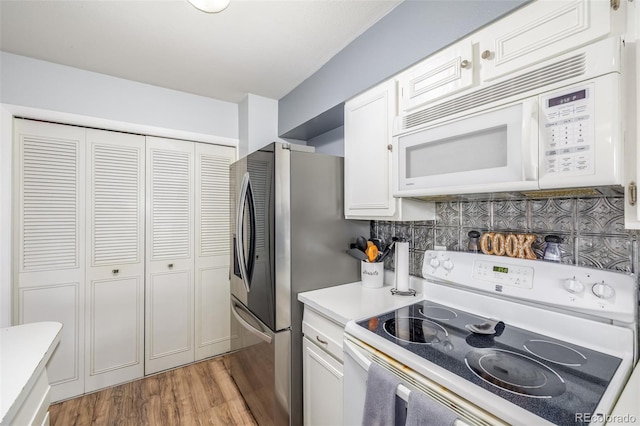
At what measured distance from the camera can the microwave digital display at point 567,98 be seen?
0.82 meters

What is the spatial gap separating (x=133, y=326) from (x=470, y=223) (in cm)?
263

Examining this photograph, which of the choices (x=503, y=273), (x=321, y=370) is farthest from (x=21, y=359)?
(x=503, y=273)

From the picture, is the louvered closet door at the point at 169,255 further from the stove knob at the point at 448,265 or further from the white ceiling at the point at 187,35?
the stove knob at the point at 448,265

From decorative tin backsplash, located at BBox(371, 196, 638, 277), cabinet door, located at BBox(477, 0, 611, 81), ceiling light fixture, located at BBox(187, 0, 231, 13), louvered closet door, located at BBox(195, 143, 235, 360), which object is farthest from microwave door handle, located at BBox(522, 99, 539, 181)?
louvered closet door, located at BBox(195, 143, 235, 360)

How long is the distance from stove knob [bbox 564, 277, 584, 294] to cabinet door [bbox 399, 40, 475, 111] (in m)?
0.84

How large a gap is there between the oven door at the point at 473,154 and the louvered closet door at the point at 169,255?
1963 mm

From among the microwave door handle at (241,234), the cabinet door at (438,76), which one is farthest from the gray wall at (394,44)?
the microwave door handle at (241,234)

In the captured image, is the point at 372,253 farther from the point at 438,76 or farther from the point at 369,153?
the point at 438,76

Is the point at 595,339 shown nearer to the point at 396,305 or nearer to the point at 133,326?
the point at 396,305

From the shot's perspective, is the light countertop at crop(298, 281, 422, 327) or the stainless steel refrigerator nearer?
the light countertop at crop(298, 281, 422, 327)

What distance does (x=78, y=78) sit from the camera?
6.77 feet

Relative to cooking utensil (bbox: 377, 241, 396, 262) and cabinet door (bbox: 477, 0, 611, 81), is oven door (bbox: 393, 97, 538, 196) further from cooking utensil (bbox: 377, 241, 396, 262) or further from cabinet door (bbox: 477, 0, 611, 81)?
cooking utensil (bbox: 377, 241, 396, 262)

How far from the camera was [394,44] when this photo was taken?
4.79ft

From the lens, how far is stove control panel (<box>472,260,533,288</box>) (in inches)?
45.3
